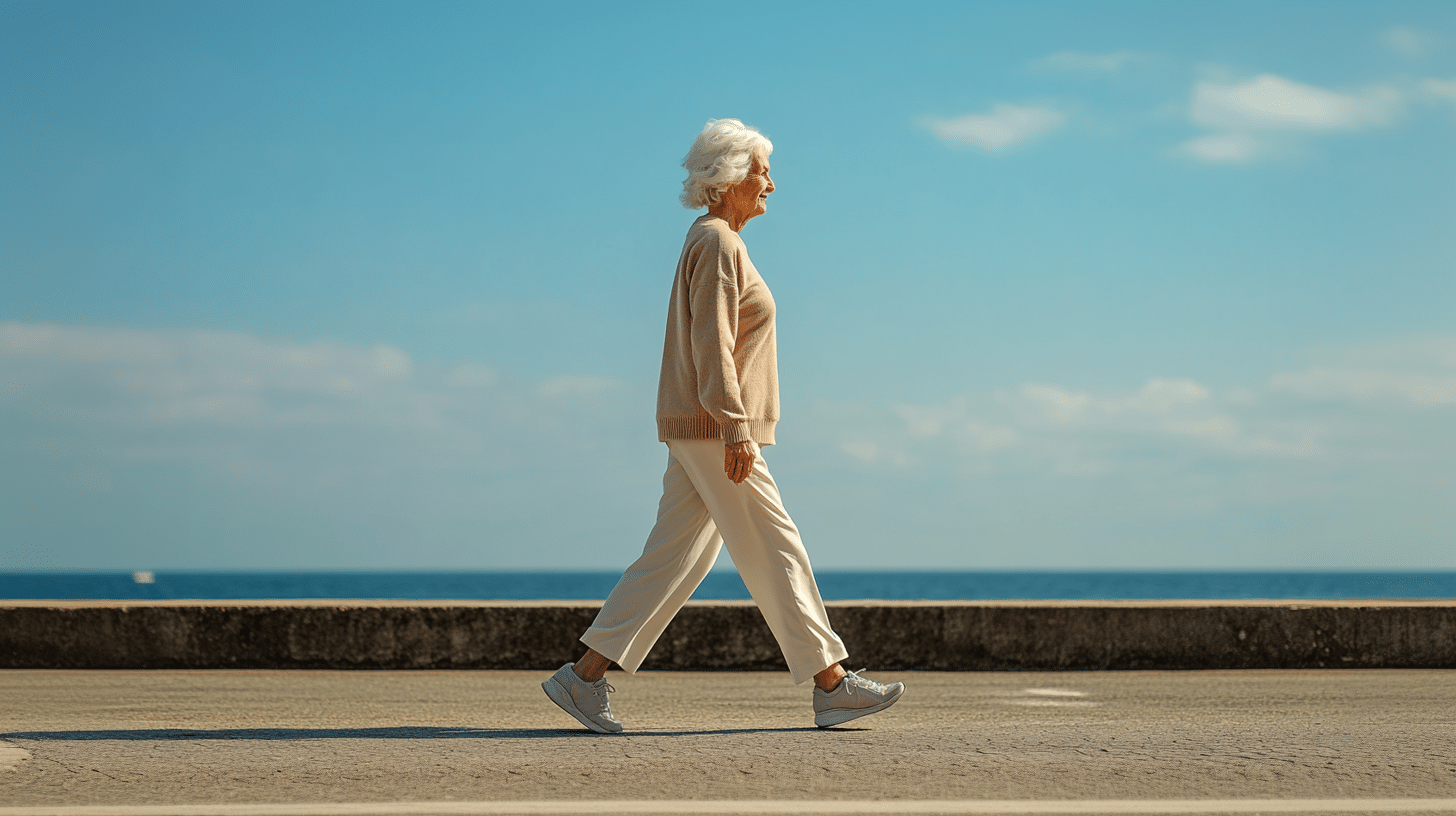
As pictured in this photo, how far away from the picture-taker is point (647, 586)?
4.14 metres

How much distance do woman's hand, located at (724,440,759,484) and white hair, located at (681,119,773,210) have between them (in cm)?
82

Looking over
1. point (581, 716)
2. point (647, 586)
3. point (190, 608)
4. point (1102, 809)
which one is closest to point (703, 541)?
point (647, 586)

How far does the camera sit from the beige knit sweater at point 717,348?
3.97 m

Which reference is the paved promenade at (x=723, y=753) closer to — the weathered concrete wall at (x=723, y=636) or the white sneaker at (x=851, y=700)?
the white sneaker at (x=851, y=700)

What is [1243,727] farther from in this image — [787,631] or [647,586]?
[647,586]

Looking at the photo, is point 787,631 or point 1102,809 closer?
point 1102,809

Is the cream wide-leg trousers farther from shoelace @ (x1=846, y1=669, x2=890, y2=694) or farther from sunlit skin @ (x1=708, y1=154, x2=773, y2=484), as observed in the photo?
sunlit skin @ (x1=708, y1=154, x2=773, y2=484)

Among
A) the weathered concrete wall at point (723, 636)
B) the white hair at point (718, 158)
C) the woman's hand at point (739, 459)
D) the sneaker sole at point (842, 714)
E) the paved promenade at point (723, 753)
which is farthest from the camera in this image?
the weathered concrete wall at point (723, 636)

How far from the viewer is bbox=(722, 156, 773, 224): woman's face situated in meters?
4.24

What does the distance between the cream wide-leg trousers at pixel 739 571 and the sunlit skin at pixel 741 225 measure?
0.05 meters

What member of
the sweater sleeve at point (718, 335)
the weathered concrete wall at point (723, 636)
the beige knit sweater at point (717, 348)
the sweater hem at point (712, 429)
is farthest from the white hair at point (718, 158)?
the weathered concrete wall at point (723, 636)

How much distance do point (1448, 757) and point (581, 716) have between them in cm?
239

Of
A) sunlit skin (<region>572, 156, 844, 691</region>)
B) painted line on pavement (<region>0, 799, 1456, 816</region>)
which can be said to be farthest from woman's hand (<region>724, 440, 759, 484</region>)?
painted line on pavement (<region>0, 799, 1456, 816</region>)

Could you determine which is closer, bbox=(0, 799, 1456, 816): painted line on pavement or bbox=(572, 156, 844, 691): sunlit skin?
bbox=(0, 799, 1456, 816): painted line on pavement
